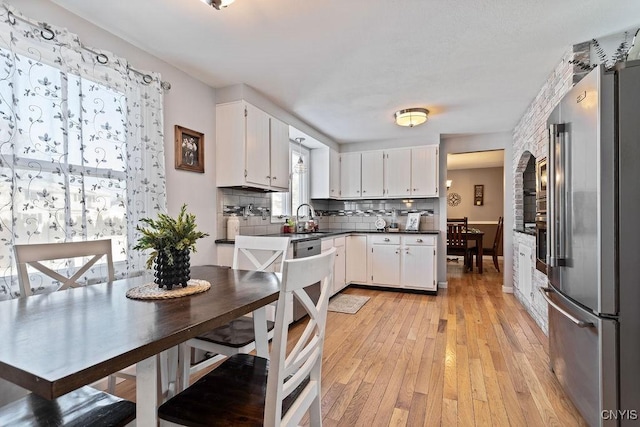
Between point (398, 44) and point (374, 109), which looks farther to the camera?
point (374, 109)

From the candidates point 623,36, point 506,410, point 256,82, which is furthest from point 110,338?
point 623,36

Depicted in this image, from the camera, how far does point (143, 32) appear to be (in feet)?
6.77

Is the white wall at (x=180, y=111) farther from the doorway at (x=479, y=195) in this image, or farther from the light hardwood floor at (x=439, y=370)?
the doorway at (x=479, y=195)

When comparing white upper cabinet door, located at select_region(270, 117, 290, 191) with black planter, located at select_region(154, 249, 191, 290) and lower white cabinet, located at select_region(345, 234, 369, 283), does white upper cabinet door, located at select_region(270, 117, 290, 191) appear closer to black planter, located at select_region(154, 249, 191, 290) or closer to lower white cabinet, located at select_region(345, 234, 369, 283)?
lower white cabinet, located at select_region(345, 234, 369, 283)

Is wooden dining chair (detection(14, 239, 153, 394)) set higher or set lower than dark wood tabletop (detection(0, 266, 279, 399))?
higher

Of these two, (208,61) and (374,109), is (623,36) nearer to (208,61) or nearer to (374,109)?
(374,109)

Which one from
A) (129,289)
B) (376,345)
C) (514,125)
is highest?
(514,125)

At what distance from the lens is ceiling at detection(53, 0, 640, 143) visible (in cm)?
182

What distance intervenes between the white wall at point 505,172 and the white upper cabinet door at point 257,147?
9.59ft

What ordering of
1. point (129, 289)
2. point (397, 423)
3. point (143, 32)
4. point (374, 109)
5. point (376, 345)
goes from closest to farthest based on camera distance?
1. point (129, 289)
2. point (397, 423)
3. point (143, 32)
4. point (376, 345)
5. point (374, 109)

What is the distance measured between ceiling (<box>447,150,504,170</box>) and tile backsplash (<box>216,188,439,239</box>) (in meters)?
2.21

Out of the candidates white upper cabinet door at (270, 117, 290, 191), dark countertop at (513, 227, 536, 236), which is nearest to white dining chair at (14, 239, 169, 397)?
white upper cabinet door at (270, 117, 290, 191)

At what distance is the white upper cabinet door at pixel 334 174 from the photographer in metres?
4.87

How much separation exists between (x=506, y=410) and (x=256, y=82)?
10.1 ft
